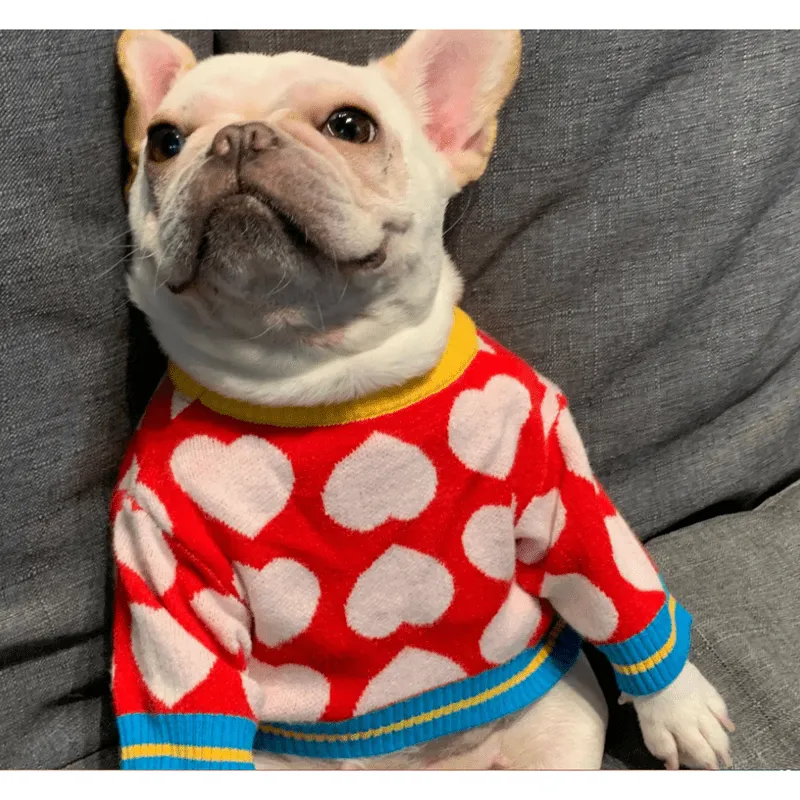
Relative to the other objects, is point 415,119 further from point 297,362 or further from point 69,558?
point 69,558

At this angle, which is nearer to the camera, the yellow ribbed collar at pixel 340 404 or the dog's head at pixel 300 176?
the dog's head at pixel 300 176

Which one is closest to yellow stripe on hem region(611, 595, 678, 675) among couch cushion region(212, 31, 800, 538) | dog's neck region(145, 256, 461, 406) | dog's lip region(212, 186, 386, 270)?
couch cushion region(212, 31, 800, 538)

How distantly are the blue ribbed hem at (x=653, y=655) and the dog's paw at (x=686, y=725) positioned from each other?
0.02 meters

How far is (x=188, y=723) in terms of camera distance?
2.44 ft

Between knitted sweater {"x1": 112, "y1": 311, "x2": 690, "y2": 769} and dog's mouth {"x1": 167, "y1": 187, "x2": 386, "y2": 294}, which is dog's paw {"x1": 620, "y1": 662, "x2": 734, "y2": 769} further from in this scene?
dog's mouth {"x1": 167, "y1": 187, "x2": 386, "y2": 294}

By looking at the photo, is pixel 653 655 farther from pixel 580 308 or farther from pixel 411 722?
pixel 580 308

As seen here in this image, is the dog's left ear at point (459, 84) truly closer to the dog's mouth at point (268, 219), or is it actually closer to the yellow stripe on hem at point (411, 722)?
the dog's mouth at point (268, 219)

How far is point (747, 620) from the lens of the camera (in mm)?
1024

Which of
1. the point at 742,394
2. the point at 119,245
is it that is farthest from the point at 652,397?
the point at 119,245

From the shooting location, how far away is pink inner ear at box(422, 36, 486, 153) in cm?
83

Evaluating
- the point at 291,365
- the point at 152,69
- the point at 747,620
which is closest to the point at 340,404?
the point at 291,365

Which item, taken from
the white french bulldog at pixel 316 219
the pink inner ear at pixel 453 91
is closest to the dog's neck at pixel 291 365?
the white french bulldog at pixel 316 219

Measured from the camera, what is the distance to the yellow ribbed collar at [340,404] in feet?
2.62

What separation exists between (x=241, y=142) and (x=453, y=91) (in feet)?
0.90
